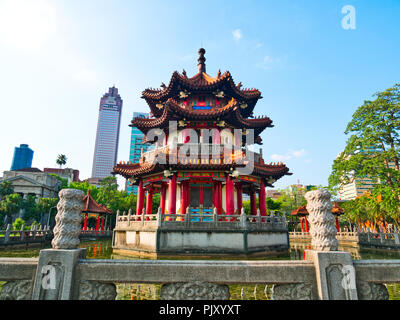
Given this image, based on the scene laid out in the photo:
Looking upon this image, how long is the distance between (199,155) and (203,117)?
2799mm

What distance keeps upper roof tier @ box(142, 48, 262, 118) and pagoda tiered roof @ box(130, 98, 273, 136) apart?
1777 mm

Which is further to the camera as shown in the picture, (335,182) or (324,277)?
(335,182)

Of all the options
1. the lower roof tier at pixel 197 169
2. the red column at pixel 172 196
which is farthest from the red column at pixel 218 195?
the red column at pixel 172 196

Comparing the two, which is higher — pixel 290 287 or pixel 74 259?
pixel 74 259

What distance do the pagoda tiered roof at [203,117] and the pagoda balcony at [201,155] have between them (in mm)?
1889

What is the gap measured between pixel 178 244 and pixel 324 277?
9.97 m

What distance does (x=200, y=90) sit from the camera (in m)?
18.1

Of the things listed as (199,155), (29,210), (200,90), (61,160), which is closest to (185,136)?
(199,155)

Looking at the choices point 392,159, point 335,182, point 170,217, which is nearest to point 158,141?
point 170,217

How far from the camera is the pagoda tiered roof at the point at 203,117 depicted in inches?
629

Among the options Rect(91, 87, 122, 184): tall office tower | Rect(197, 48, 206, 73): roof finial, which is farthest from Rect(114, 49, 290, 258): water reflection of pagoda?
Rect(91, 87, 122, 184): tall office tower

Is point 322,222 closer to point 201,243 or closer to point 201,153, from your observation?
point 201,243
